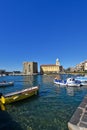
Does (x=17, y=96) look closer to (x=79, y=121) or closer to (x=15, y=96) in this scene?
(x=15, y=96)

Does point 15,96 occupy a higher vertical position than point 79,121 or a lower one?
lower

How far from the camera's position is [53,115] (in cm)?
1978

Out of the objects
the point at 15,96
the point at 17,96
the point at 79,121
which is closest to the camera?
the point at 79,121

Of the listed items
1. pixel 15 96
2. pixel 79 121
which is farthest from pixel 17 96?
pixel 79 121

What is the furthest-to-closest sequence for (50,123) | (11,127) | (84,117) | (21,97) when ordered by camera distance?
(21,97), (50,123), (11,127), (84,117)

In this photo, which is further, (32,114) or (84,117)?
(32,114)

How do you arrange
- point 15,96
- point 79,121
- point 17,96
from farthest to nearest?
point 17,96 < point 15,96 < point 79,121

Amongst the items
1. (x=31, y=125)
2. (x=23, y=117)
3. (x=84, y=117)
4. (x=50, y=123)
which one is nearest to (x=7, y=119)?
(x=23, y=117)

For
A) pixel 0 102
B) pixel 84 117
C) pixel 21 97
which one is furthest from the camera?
pixel 21 97

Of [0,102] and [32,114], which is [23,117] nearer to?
[32,114]

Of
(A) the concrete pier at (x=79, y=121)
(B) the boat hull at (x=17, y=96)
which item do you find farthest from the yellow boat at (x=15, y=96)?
(A) the concrete pier at (x=79, y=121)

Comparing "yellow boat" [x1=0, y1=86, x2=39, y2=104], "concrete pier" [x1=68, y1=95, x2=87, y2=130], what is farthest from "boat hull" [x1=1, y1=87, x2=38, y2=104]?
"concrete pier" [x1=68, y1=95, x2=87, y2=130]

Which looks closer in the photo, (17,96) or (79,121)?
(79,121)

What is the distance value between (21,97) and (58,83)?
118 ft
